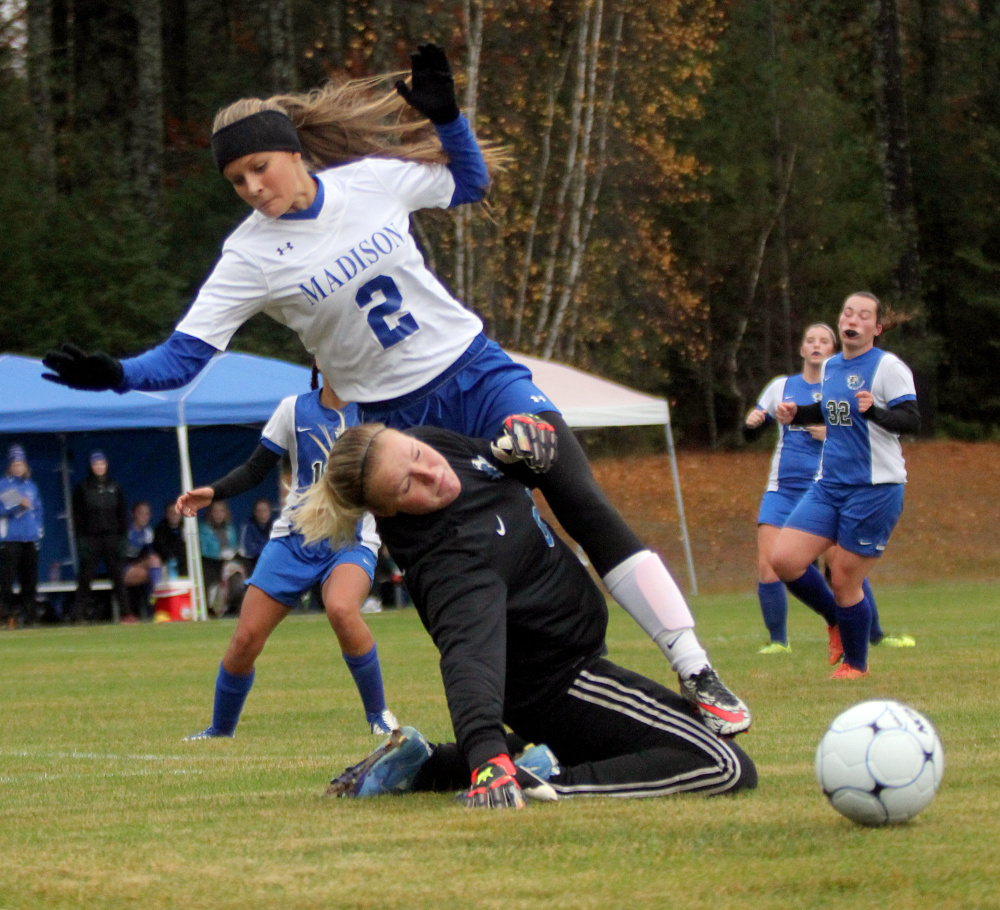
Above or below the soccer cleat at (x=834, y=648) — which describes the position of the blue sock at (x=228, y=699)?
above

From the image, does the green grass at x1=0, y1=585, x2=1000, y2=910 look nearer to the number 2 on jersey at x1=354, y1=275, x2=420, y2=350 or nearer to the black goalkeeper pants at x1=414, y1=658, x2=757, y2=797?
the black goalkeeper pants at x1=414, y1=658, x2=757, y2=797

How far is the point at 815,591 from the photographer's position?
9.32 meters

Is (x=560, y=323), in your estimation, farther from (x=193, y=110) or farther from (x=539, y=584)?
(x=539, y=584)

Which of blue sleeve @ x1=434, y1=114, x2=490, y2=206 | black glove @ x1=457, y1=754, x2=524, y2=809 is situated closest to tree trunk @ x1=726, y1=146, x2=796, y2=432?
blue sleeve @ x1=434, y1=114, x2=490, y2=206

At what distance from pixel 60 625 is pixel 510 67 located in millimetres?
Result: 11046

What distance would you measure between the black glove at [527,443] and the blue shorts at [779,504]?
635cm

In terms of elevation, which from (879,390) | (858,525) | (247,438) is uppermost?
(879,390)

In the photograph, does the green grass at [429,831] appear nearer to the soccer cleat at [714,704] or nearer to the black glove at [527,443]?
the soccer cleat at [714,704]

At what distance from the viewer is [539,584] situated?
172 inches

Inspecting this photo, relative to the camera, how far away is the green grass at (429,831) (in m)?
3.12

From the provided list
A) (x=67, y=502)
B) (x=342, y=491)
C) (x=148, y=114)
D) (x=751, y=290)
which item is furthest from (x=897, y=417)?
(x=751, y=290)

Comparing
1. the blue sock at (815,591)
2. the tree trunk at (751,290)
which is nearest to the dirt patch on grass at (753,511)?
the tree trunk at (751,290)

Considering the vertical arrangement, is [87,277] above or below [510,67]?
below

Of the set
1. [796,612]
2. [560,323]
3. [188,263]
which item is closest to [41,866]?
[796,612]
